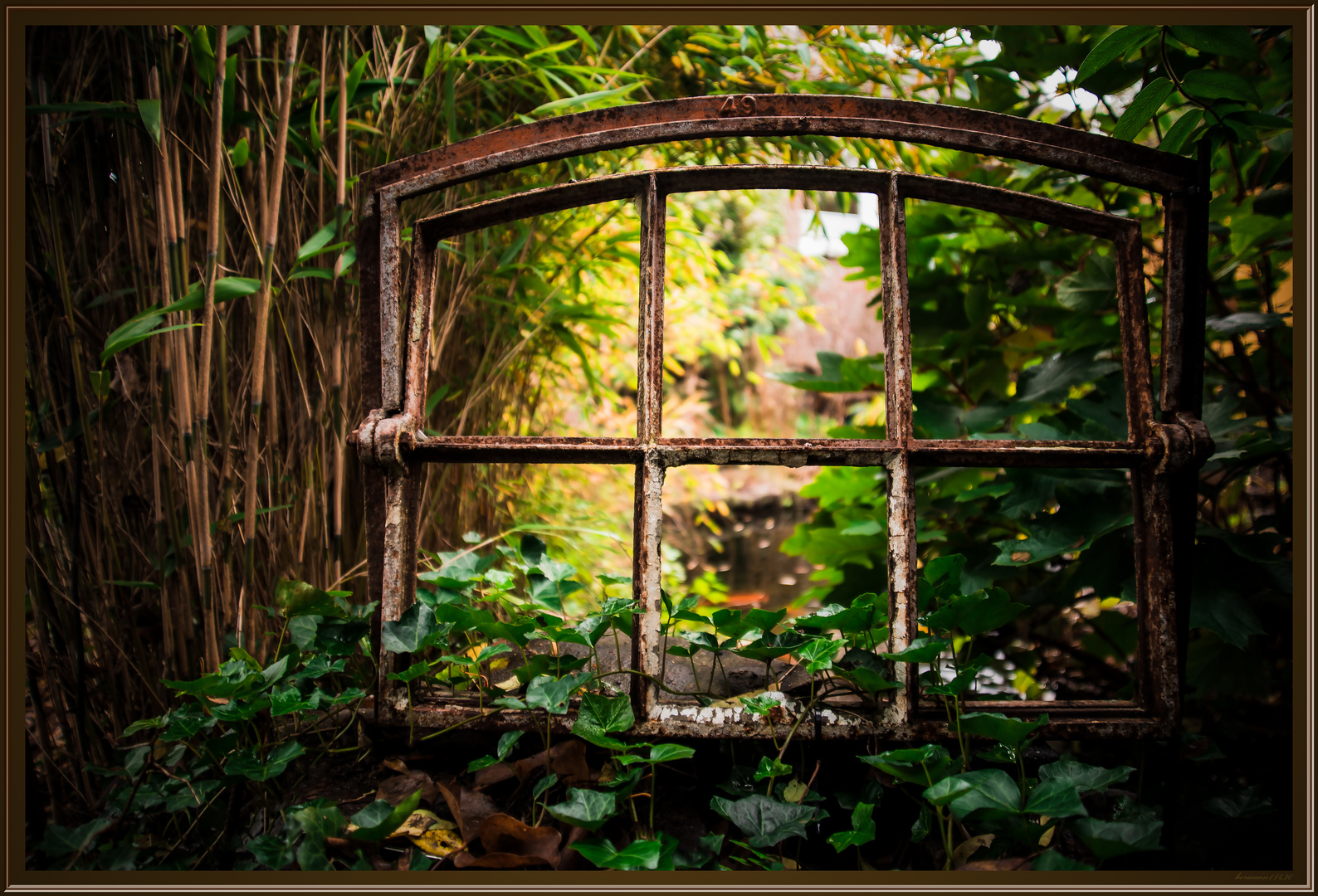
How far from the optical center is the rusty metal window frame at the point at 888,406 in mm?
605

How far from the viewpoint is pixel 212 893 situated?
0.49 m

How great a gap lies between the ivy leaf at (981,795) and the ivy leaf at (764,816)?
11 centimetres

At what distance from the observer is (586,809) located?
51 cm

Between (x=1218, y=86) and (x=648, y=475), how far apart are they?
0.67 metres

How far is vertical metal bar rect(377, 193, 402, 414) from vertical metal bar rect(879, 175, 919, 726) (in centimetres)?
52

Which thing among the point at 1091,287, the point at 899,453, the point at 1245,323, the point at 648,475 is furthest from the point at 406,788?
the point at 1245,323

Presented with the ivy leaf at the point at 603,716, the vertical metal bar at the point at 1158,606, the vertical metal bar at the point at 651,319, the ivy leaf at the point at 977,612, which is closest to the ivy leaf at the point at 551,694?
the ivy leaf at the point at 603,716

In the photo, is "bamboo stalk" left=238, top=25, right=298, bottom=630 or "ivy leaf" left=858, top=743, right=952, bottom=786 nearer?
"ivy leaf" left=858, top=743, right=952, bottom=786

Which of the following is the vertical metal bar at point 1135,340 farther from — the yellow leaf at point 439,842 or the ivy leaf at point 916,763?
the yellow leaf at point 439,842

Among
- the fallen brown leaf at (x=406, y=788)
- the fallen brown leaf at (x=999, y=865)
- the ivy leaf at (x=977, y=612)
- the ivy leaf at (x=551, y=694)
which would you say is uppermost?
the ivy leaf at (x=977, y=612)

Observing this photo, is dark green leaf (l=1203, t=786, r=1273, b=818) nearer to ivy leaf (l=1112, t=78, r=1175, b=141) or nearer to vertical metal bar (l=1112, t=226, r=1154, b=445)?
vertical metal bar (l=1112, t=226, r=1154, b=445)

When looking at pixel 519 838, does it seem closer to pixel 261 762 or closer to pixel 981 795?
pixel 261 762

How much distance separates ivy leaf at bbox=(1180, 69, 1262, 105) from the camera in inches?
22.6

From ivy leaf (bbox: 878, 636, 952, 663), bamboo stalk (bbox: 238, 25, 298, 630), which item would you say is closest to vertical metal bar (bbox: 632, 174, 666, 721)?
ivy leaf (bbox: 878, 636, 952, 663)
